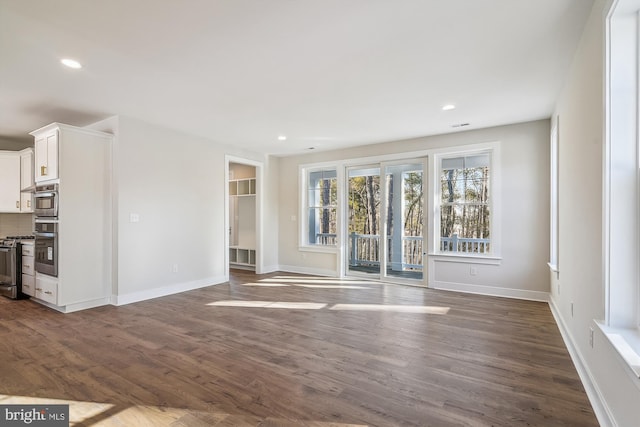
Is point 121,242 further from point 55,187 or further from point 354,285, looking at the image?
point 354,285

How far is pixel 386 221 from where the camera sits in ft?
19.5

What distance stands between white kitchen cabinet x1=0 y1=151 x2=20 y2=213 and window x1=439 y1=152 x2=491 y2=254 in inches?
276

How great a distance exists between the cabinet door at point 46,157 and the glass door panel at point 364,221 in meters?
4.66

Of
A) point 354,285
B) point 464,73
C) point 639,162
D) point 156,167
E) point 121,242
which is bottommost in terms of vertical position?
point 354,285

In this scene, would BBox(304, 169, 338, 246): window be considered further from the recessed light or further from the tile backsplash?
the tile backsplash

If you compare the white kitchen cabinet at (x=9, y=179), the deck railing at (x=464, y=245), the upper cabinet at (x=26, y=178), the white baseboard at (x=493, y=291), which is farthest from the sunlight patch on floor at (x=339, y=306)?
the white kitchen cabinet at (x=9, y=179)

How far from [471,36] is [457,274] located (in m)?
3.79

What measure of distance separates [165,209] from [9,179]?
2671 millimetres

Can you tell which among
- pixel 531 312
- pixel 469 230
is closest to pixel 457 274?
pixel 469 230

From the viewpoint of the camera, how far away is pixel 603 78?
190 cm

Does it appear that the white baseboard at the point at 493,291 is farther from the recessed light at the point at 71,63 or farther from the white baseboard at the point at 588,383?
the recessed light at the point at 71,63

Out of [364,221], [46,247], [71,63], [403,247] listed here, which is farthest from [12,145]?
[403,247]

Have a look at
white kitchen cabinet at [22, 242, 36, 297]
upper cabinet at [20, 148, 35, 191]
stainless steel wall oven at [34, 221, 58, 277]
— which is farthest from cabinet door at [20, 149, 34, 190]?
stainless steel wall oven at [34, 221, 58, 277]

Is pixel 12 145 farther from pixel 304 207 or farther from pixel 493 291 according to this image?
pixel 493 291
